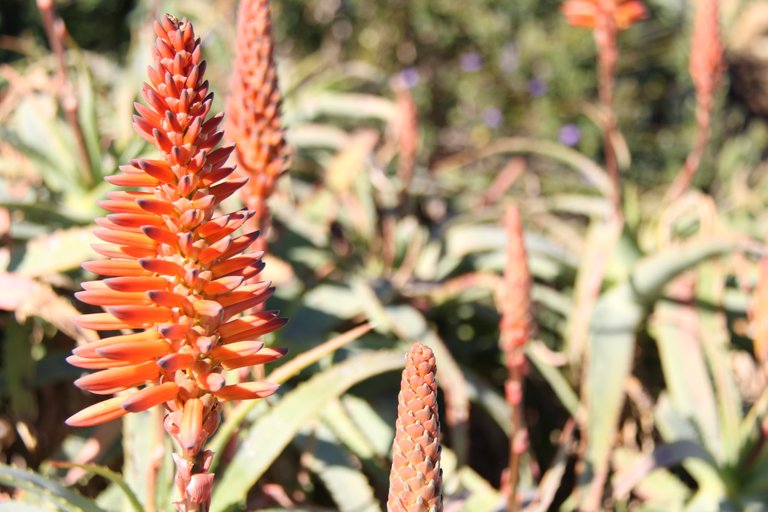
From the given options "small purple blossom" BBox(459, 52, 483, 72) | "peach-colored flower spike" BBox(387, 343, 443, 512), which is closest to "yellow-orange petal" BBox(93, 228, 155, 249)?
"peach-colored flower spike" BBox(387, 343, 443, 512)

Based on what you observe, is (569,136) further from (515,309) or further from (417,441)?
(417,441)

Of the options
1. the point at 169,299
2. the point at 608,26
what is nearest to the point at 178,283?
the point at 169,299

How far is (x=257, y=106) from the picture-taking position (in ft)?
4.60

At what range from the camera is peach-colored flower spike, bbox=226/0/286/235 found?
1.40 m

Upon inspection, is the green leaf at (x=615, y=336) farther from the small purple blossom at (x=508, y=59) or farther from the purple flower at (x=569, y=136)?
the small purple blossom at (x=508, y=59)

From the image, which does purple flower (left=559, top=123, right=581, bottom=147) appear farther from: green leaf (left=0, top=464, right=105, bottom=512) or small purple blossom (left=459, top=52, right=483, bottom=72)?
green leaf (left=0, top=464, right=105, bottom=512)

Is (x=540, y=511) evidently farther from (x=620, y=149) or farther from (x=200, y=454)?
(x=620, y=149)

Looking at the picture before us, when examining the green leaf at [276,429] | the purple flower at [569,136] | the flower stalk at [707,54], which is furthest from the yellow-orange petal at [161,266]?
the purple flower at [569,136]

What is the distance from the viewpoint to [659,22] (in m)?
6.39

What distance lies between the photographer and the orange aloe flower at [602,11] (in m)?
2.23

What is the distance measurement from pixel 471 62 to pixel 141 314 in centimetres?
517

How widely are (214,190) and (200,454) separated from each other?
0.31 m

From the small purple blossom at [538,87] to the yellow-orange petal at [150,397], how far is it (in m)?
4.90

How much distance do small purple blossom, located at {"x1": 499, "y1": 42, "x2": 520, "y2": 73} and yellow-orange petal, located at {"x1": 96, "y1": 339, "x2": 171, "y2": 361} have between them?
511 cm
